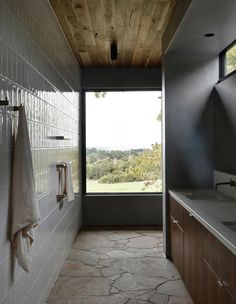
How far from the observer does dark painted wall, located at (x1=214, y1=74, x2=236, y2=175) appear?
338 cm

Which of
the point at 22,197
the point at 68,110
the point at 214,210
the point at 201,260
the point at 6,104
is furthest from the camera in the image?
the point at 68,110

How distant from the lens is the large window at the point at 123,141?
18.8 ft

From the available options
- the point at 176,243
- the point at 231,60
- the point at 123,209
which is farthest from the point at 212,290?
the point at 123,209

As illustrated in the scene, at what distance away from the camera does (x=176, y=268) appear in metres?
3.63

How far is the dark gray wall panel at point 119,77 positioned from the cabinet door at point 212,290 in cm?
373

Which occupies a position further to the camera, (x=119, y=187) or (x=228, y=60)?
(x=119, y=187)

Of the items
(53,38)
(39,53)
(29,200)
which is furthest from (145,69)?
(29,200)

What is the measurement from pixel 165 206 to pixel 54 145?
1.53 meters

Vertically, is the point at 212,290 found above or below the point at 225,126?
below

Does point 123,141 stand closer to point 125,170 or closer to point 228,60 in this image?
point 125,170

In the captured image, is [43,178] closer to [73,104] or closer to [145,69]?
[73,104]

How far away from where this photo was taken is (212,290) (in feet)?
6.81

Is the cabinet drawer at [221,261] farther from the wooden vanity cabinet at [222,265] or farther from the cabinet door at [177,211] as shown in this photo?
the cabinet door at [177,211]

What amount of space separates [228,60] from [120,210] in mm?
2959
